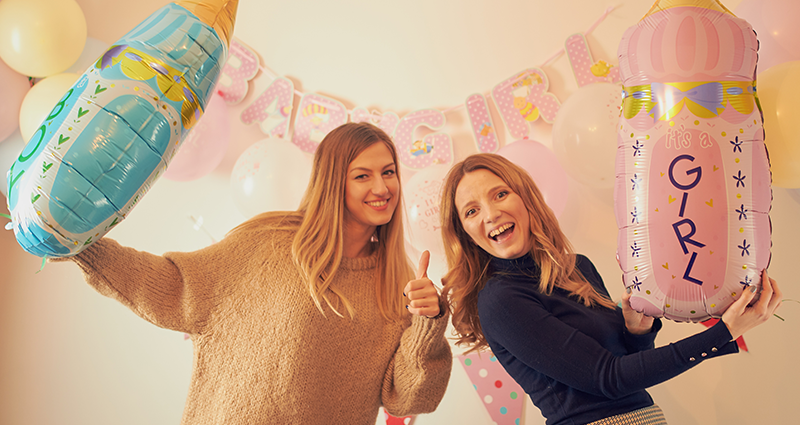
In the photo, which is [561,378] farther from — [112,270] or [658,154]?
[112,270]

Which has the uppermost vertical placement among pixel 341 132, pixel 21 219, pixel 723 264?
pixel 341 132

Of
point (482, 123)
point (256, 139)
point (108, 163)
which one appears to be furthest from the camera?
point (256, 139)

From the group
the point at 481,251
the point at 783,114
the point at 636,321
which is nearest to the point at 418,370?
the point at 481,251

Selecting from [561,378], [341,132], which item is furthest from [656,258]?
[341,132]

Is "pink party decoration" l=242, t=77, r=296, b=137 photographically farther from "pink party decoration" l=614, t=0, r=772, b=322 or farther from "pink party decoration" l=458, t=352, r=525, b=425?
"pink party decoration" l=614, t=0, r=772, b=322

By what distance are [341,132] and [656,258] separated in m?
0.99

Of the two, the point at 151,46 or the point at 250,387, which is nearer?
the point at 151,46

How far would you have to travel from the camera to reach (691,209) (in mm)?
977

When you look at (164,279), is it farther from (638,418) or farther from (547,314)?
(638,418)

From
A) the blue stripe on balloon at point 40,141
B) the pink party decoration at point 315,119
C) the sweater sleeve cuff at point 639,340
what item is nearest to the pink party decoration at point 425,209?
the pink party decoration at point 315,119

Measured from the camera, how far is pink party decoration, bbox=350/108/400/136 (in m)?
2.33

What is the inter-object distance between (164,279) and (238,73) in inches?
54.9

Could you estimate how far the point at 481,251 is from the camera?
1447 millimetres

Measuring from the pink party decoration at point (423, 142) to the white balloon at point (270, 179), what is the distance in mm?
446
